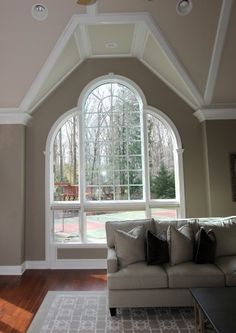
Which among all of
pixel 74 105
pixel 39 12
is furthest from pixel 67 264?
pixel 39 12

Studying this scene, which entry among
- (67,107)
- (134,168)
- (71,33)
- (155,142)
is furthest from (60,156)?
(71,33)

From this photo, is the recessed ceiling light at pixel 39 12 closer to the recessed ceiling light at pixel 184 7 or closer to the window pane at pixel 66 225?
the recessed ceiling light at pixel 184 7

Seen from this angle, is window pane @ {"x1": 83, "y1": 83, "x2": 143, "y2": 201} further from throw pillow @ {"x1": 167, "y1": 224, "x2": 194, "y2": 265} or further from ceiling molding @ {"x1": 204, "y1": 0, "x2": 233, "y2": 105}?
throw pillow @ {"x1": 167, "y1": 224, "x2": 194, "y2": 265}

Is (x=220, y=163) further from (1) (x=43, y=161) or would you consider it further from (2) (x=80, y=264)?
(1) (x=43, y=161)

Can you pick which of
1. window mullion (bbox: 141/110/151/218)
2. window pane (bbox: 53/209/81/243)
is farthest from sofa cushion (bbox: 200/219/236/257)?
window pane (bbox: 53/209/81/243)

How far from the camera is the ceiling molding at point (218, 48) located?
3.49 m

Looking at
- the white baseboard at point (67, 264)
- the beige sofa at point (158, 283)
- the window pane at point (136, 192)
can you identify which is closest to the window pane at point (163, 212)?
the window pane at point (136, 192)

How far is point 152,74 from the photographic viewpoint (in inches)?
202

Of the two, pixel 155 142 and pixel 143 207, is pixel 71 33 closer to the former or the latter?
pixel 155 142

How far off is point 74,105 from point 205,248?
3.45 metres

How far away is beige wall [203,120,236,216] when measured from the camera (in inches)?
184

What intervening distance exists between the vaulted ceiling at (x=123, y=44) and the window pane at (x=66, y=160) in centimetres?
74

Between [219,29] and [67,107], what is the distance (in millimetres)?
2874

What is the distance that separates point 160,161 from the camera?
5113 millimetres
